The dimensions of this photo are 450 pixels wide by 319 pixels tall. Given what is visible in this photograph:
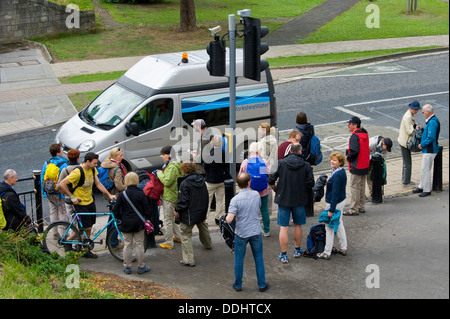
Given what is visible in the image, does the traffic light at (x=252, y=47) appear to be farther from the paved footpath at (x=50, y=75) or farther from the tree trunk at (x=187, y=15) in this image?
the tree trunk at (x=187, y=15)

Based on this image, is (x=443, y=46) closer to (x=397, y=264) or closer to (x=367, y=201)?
(x=367, y=201)

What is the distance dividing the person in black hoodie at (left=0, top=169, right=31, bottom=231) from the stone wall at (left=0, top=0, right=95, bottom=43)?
70.2 ft

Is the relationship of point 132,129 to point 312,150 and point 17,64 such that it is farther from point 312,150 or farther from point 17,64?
point 17,64

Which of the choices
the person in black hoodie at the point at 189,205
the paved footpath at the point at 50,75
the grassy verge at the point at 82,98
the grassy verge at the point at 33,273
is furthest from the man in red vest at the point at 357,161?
the grassy verge at the point at 82,98

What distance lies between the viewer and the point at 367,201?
11.7 meters

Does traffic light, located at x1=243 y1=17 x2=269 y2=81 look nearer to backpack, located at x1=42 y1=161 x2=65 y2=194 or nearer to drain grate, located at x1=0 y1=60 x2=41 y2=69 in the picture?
backpack, located at x1=42 y1=161 x2=65 y2=194

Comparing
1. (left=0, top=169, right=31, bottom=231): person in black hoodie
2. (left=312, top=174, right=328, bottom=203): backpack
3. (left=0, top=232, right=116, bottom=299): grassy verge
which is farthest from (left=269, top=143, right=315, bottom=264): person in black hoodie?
(left=0, top=169, right=31, bottom=231): person in black hoodie

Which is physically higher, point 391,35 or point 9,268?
point 391,35

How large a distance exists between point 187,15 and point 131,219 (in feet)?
71.9

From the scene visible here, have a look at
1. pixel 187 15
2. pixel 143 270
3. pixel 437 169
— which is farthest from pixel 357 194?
pixel 187 15

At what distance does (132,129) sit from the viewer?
12734 mm

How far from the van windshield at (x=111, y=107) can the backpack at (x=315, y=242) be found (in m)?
5.31
